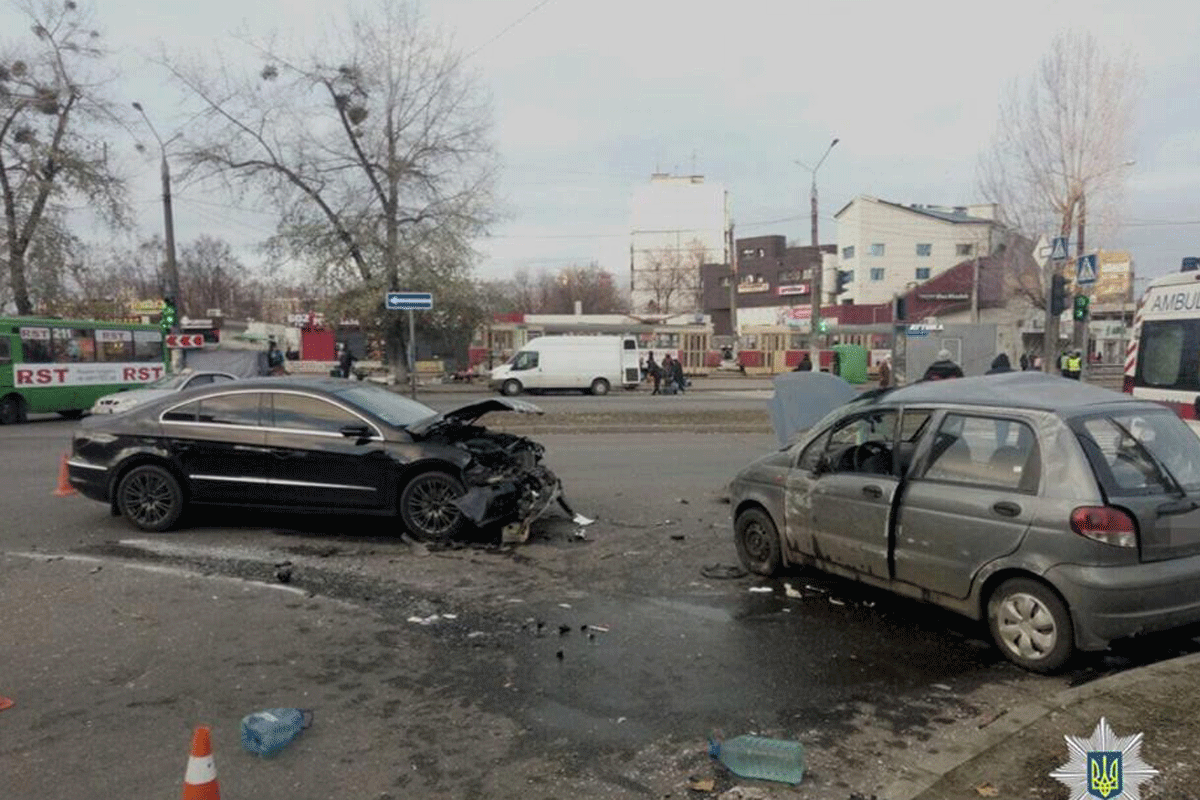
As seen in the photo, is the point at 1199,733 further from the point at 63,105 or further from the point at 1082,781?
the point at 63,105

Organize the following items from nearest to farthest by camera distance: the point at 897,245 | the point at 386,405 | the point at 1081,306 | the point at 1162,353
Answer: the point at 386,405
the point at 1162,353
the point at 1081,306
the point at 897,245

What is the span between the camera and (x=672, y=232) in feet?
355

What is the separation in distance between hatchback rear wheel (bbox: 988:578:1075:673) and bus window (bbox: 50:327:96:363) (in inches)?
943

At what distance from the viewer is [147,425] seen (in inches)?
311

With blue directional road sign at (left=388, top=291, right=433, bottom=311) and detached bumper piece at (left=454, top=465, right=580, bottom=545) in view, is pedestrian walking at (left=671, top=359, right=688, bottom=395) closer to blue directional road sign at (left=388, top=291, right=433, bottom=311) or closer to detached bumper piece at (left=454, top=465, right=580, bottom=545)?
blue directional road sign at (left=388, top=291, right=433, bottom=311)

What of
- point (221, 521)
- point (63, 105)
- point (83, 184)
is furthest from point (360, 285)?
point (221, 521)

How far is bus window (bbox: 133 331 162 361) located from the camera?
24.7 m

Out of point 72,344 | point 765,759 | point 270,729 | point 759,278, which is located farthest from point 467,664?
point 759,278

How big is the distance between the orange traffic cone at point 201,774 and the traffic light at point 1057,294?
1359 centimetres

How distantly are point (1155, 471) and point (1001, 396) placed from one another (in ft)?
2.85

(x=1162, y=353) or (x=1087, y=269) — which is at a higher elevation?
(x=1087, y=269)

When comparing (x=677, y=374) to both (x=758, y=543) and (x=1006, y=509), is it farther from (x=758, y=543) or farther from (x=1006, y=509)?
(x=1006, y=509)

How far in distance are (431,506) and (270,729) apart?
3851 millimetres

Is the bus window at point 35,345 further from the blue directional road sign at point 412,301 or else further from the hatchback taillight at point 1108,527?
the hatchback taillight at point 1108,527
